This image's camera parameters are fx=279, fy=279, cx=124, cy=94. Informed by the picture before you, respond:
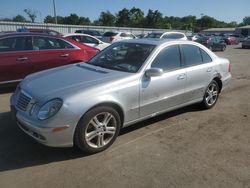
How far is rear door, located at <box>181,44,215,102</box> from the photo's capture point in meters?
5.25

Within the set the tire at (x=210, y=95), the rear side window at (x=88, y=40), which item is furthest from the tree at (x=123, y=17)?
the tire at (x=210, y=95)

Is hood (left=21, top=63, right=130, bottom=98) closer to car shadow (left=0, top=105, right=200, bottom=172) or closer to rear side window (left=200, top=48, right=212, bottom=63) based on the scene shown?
car shadow (left=0, top=105, right=200, bottom=172)

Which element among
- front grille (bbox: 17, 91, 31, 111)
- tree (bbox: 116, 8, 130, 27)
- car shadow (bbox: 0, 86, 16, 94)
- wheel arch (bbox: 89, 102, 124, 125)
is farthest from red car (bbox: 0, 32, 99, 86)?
tree (bbox: 116, 8, 130, 27)

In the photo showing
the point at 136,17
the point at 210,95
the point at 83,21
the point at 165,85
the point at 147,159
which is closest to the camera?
the point at 147,159

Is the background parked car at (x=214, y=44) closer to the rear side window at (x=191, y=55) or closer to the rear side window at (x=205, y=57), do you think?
the rear side window at (x=205, y=57)

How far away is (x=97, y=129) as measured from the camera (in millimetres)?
3920

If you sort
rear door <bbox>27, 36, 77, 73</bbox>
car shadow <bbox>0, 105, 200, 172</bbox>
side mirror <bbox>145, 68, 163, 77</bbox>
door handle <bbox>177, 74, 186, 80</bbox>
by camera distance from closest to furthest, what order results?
car shadow <bbox>0, 105, 200, 172</bbox> < side mirror <bbox>145, 68, 163, 77</bbox> < door handle <bbox>177, 74, 186, 80</bbox> < rear door <bbox>27, 36, 77, 73</bbox>

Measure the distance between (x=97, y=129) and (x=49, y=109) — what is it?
2.44 ft

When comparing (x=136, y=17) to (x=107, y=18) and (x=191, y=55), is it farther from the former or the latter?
(x=191, y=55)

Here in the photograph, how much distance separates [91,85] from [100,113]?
Result: 0.41 m

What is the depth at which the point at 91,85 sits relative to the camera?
12.8ft

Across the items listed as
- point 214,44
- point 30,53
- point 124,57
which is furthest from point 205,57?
point 214,44

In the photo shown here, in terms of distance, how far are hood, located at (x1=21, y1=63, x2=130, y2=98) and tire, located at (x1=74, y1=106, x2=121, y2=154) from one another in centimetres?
40

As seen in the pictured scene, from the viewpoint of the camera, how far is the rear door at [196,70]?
5246 millimetres
